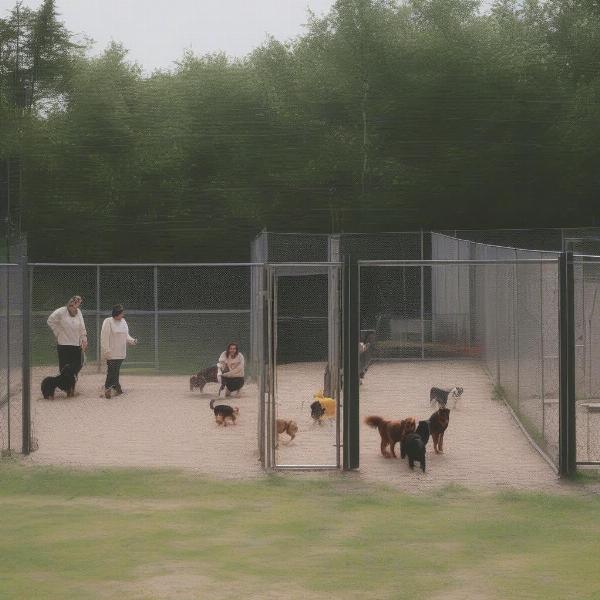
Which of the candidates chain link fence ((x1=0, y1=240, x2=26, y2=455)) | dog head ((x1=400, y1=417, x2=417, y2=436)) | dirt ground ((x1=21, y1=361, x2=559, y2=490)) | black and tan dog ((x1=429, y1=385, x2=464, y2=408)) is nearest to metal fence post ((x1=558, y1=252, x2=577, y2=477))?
dirt ground ((x1=21, y1=361, x2=559, y2=490))

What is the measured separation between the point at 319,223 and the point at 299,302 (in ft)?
60.4

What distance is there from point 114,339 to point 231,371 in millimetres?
1772

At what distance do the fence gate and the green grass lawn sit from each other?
2.72ft

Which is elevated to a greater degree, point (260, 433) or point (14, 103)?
point (14, 103)

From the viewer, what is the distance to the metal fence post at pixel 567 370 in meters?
12.7

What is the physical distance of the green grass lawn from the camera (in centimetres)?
859

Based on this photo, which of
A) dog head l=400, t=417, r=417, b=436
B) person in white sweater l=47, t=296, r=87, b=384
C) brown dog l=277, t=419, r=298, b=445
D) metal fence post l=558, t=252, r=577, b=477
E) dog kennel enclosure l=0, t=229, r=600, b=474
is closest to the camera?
metal fence post l=558, t=252, r=577, b=477

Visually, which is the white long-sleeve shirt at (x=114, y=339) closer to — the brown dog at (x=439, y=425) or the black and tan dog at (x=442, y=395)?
the black and tan dog at (x=442, y=395)

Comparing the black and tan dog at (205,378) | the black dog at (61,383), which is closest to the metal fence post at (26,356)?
the black dog at (61,383)

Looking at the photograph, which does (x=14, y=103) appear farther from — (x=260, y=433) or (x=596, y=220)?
(x=260, y=433)

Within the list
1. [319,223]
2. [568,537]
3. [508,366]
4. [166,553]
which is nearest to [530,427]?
[508,366]

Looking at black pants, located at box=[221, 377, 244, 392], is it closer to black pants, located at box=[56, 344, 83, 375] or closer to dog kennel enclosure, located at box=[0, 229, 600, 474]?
dog kennel enclosure, located at box=[0, 229, 600, 474]

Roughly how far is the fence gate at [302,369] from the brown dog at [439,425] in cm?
99

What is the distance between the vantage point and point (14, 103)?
50.8m
